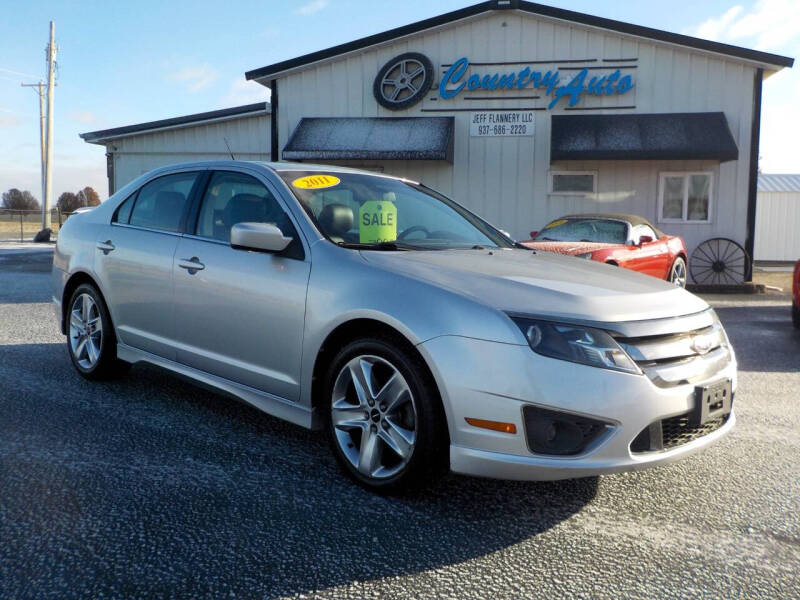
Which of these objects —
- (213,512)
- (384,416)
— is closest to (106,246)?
(213,512)

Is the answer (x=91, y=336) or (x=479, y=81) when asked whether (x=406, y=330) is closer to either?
(x=91, y=336)

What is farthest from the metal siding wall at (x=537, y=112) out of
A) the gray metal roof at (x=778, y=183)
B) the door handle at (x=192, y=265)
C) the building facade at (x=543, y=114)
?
Answer: the door handle at (x=192, y=265)

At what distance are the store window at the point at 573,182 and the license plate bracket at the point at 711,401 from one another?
13111 millimetres

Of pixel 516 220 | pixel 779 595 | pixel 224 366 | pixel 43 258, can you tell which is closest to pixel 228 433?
pixel 224 366

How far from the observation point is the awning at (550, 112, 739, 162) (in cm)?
1418

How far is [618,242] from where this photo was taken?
32.8ft

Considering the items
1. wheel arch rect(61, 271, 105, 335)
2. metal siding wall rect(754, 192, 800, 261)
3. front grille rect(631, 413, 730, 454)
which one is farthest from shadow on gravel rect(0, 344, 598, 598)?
metal siding wall rect(754, 192, 800, 261)

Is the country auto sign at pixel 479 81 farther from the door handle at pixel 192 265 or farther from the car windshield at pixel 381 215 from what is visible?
the door handle at pixel 192 265

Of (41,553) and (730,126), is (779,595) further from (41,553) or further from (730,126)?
(730,126)

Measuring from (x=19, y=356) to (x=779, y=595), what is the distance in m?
5.79

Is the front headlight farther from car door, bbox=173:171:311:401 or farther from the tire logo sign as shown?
the tire logo sign

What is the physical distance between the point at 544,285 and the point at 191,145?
19.6 metres

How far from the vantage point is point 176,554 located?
2.63 meters

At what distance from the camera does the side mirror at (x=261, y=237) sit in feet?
11.6
